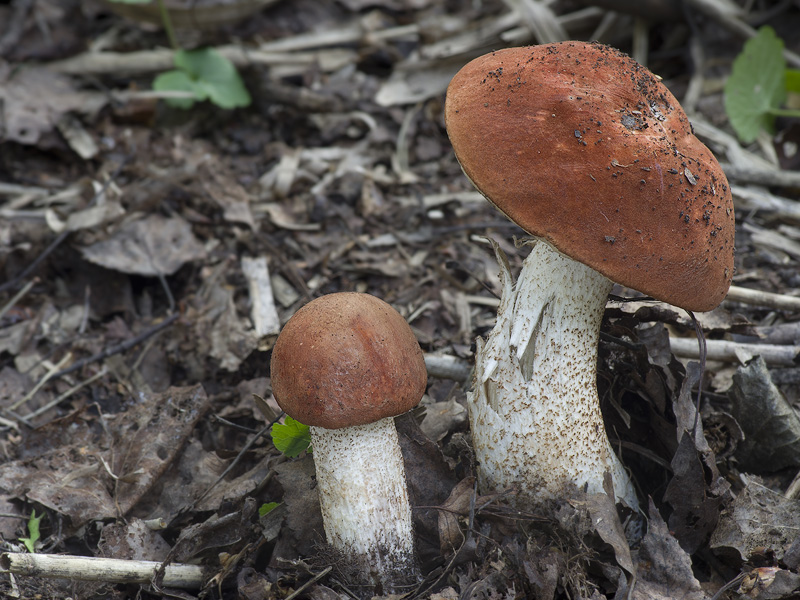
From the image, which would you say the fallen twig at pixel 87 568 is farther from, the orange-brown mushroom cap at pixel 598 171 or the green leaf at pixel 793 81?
the green leaf at pixel 793 81

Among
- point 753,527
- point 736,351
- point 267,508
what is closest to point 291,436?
point 267,508

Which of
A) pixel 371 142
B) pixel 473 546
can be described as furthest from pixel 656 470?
pixel 371 142

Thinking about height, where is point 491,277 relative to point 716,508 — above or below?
below

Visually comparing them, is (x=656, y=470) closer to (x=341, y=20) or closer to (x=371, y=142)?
(x=371, y=142)

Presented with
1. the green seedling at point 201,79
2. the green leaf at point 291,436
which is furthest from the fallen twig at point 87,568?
the green seedling at point 201,79

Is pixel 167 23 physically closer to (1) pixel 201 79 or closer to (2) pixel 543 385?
(1) pixel 201 79
